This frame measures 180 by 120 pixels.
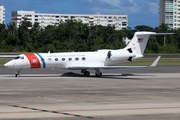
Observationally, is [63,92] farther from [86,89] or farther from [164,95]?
[164,95]

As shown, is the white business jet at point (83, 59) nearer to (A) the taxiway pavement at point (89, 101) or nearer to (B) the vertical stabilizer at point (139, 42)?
(B) the vertical stabilizer at point (139, 42)

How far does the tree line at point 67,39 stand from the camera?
9900cm

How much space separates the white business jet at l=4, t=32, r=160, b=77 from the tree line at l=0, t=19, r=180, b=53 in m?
48.5

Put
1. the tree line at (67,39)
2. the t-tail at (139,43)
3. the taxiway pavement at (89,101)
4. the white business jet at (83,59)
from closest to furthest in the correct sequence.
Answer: the taxiway pavement at (89,101)
the white business jet at (83,59)
the t-tail at (139,43)
the tree line at (67,39)

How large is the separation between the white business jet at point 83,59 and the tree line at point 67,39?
48509 mm

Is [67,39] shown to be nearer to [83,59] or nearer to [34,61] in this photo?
[83,59]

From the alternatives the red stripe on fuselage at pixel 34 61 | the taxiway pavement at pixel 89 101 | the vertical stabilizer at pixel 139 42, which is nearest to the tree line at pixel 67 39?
the vertical stabilizer at pixel 139 42

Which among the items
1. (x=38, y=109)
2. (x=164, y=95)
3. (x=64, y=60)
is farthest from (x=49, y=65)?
(x=38, y=109)

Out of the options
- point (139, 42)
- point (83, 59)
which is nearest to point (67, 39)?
point (139, 42)

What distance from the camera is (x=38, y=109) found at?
804 inches

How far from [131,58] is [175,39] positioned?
271ft

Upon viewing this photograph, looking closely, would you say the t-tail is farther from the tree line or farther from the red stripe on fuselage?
the tree line

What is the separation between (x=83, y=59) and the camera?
41.8 m

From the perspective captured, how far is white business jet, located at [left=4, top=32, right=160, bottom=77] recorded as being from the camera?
4056 centimetres
